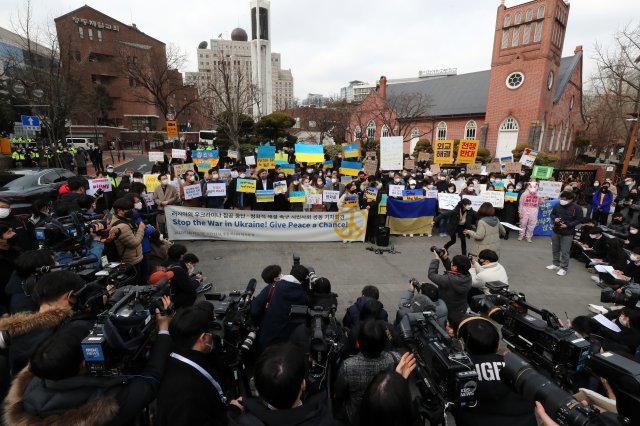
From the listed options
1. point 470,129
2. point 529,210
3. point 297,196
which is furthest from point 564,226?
point 470,129

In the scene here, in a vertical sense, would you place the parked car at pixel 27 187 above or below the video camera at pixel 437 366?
above

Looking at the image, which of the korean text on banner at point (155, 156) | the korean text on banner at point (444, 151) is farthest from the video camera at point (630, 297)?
the korean text on banner at point (155, 156)

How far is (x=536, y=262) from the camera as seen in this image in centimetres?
888

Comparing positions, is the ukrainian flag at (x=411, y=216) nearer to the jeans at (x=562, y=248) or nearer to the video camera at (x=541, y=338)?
the jeans at (x=562, y=248)

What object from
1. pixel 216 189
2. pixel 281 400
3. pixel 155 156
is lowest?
pixel 281 400

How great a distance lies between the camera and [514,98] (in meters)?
33.3

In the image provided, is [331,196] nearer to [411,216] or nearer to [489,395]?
[411,216]

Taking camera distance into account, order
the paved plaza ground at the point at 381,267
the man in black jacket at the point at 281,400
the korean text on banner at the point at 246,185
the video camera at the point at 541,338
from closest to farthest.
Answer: the man in black jacket at the point at 281,400 → the video camera at the point at 541,338 → the paved plaza ground at the point at 381,267 → the korean text on banner at the point at 246,185

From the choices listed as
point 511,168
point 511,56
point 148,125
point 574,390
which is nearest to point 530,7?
point 511,56

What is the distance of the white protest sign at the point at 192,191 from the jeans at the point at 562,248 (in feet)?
31.9

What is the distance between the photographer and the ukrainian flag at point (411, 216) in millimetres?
10430

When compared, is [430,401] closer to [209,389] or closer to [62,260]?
[209,389]

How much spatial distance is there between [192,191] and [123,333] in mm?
7817

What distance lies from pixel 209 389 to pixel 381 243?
7.62 metres
